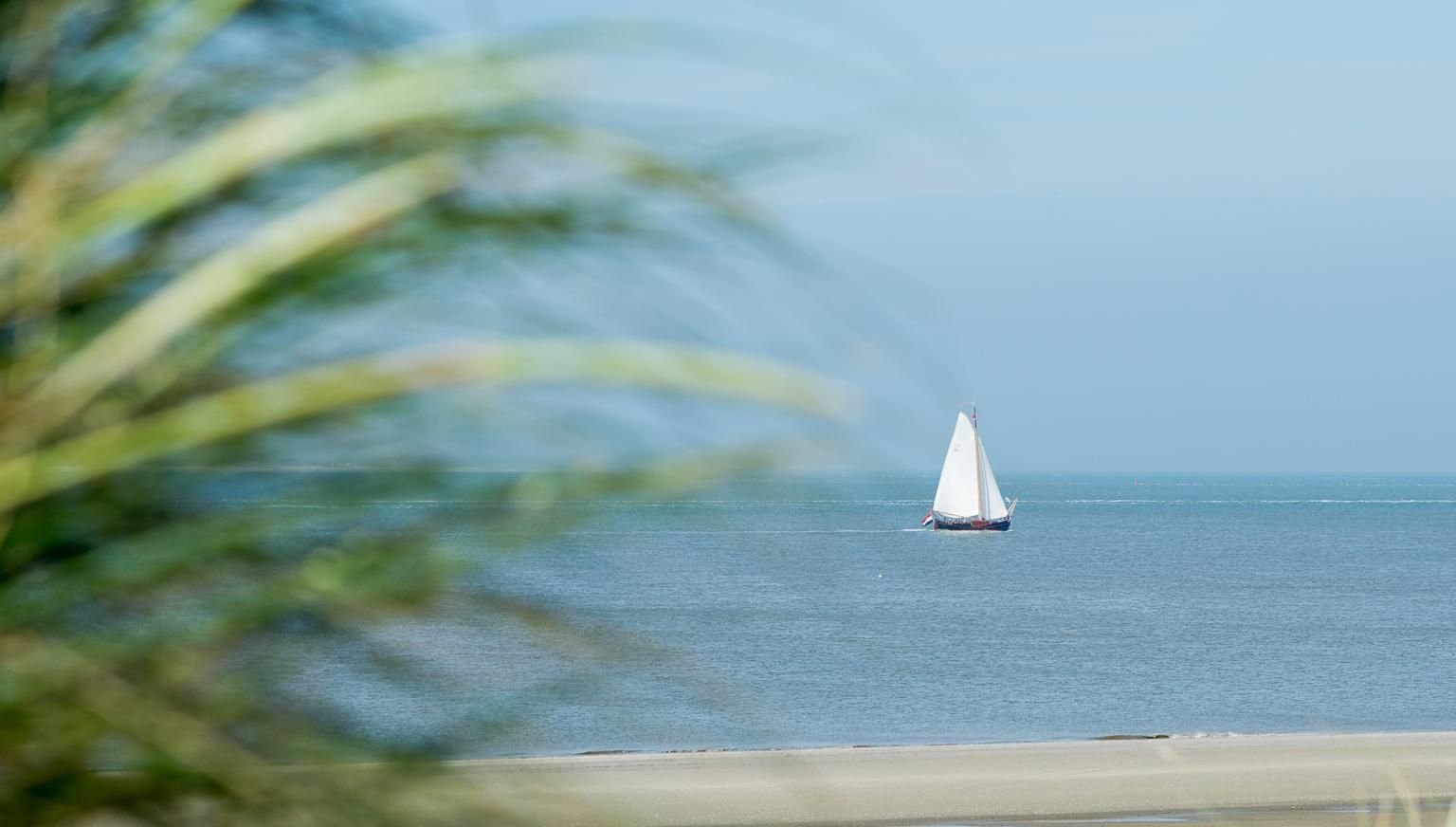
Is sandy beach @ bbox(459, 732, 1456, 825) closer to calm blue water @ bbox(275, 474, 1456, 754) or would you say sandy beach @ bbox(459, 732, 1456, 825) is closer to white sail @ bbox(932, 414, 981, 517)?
calm blue water @ bbox(275, 474, 1456, 754)

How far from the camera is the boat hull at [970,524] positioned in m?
87.5

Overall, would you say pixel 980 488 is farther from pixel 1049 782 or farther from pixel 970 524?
pixel 1049 782

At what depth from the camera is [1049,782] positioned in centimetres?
1922

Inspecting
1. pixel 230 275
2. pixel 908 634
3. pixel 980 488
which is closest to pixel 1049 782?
pixel 230 275

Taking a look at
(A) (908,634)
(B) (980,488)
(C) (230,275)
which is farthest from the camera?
(B) (980,488)

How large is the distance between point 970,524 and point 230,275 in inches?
3575

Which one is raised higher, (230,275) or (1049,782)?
(230,275)

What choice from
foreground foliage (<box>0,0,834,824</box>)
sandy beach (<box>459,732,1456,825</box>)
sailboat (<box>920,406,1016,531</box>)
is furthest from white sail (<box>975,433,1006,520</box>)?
foreground foliage (<box>0,0,834,824</box>)

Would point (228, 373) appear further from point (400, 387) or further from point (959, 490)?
point (959, 490)

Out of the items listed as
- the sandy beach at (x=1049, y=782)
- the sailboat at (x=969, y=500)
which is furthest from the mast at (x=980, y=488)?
the sandy beach at (x=1049, y=782)

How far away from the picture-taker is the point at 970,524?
89.9m

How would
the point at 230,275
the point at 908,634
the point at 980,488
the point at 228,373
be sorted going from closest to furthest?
the point at 230,275 → the point at 228,373 → the point at 908,634 → the point at 980,488

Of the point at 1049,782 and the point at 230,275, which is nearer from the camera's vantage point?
the point at 230,275

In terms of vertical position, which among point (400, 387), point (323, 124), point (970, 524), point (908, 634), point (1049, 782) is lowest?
point (908, 634)
